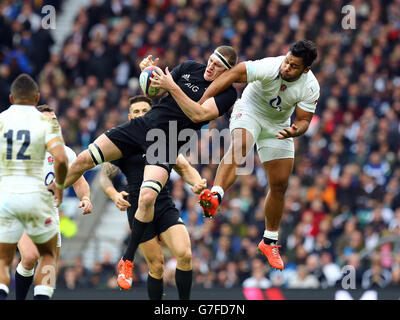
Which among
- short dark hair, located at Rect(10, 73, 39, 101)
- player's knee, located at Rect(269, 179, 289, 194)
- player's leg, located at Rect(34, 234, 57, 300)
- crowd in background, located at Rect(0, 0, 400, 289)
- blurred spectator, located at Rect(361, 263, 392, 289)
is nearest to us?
short dark hair, located at Rect(10, 73, 39, 101)

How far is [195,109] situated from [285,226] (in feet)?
23.8

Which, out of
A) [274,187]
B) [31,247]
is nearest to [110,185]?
[31,247]

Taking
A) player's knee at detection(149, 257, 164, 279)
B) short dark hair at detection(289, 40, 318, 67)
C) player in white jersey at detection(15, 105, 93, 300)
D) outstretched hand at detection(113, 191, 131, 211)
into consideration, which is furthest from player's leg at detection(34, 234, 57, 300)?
short dark hair at detection(289, 40, 318, 67)

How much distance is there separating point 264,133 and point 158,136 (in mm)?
1544

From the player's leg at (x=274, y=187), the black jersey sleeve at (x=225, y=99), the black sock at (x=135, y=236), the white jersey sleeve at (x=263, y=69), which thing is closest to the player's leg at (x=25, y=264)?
the black sock at (x=135, y=236)

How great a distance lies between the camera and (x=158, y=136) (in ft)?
33.0

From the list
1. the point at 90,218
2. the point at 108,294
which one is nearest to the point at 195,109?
the point at 108,294

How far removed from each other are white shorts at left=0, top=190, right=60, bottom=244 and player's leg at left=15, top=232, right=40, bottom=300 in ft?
5.21

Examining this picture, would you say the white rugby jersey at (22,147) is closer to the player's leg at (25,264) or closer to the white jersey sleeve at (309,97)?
the player's leg at (25,264)

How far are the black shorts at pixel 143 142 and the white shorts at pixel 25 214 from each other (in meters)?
1.85

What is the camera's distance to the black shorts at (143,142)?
33.0ft

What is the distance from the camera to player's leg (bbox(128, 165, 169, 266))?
32.4 feet

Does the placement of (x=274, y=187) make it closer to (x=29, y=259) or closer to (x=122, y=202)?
(x=122, y=202)

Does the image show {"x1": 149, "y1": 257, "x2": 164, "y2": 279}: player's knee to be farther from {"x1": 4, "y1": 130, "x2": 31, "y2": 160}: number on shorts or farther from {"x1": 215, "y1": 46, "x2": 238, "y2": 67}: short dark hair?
{"x1": 4, "y1": 130, "x2": 31, "y2": 160}: number on shorts
